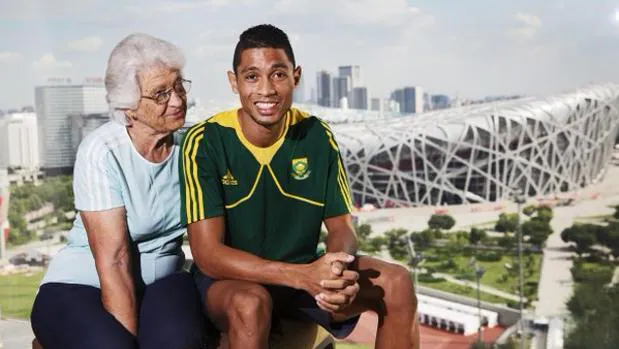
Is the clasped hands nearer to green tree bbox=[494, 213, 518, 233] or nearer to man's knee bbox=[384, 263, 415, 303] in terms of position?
man's knee bbox=[384, 263, 415, 303]

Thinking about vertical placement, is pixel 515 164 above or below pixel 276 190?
below

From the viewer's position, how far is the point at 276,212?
3.88 feet

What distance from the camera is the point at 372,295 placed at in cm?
115

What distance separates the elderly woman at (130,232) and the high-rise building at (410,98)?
3524 mm

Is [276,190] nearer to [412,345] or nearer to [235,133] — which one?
[235,133]

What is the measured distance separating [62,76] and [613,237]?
547 centimetres

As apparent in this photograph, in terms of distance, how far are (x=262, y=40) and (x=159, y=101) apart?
212 mm

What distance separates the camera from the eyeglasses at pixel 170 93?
1225 mm

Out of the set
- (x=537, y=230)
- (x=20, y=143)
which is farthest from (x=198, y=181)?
(x=537, y=230)

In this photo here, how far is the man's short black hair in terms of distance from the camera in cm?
116

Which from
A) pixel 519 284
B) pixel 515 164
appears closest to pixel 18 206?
pixel 519 284

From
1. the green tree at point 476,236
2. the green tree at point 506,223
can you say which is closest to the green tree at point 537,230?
the green tree at point 506,223

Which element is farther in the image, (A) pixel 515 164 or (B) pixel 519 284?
(A) pixel 515 164

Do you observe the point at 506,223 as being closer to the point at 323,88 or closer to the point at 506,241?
the point at 506,241
